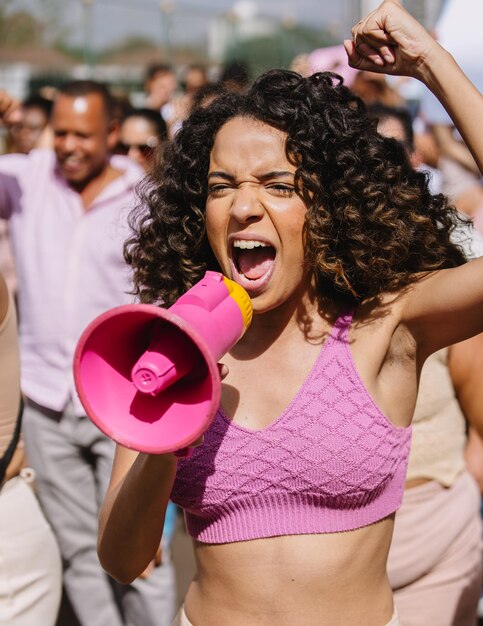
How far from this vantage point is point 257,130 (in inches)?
92.9

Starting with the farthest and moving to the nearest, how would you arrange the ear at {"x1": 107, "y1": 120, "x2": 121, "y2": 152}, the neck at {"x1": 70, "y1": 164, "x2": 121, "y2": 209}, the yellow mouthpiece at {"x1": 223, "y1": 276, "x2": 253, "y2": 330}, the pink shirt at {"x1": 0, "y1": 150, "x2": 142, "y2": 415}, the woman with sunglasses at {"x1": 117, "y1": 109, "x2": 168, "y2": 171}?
the woman with sunglasses at {"x1": 117, "y1": 109, "x2": 168, "y2": 171}, the ear at {"x1": 107, "y1": 120, "x2": 121, "y2": 152}, the neck at {"x1": 70, "y1": 164, "x2": 121, "y2": 209}, the pink shirt at {"x1": 0, "y1": 150, "x2": 142, "y2": 415}, the yellow mouthpiece at {"x1": 223, "y1": 276, "x2": 253, "y2": 330}

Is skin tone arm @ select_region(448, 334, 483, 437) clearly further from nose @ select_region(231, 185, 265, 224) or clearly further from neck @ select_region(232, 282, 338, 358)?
nose @ select_region(231, 185, 265, 224)

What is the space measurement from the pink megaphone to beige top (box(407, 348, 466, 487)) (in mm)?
1369

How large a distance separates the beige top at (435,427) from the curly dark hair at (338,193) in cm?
85

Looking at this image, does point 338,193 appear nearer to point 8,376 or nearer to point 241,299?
point 241,299

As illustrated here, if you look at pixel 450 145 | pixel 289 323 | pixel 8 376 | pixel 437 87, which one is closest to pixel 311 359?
pixel 289 323

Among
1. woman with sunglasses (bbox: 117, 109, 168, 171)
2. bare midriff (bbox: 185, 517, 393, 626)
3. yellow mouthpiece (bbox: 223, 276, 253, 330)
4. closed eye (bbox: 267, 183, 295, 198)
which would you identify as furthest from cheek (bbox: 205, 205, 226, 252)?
woman with sunglasses (bbox: 117, 109, 168, 171)

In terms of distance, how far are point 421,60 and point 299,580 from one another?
115cm

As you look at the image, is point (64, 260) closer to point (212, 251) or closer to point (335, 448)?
point (212, 251)

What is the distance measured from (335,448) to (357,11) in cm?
682

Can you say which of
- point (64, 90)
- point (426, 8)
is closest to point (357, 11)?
point (426, 8)

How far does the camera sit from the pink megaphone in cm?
188

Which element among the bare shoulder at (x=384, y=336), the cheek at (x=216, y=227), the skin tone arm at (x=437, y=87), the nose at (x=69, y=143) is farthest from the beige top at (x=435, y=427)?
the nose at (x=69, y=143)

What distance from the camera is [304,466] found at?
2232 millimetres
